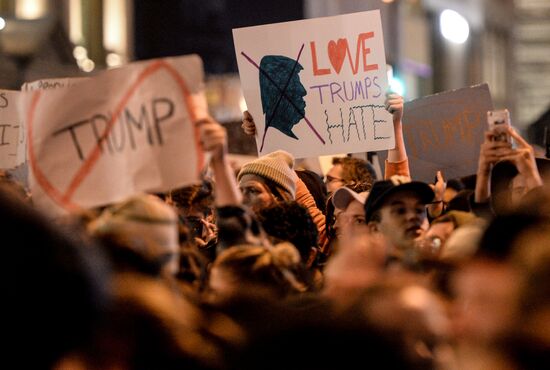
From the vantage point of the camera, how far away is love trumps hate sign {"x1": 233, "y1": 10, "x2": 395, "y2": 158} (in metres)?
8.59

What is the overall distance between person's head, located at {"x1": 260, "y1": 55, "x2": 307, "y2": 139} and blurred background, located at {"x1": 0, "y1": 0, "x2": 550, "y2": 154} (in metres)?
2.98

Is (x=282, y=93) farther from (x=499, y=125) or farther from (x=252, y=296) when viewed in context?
(x=252, y=296)

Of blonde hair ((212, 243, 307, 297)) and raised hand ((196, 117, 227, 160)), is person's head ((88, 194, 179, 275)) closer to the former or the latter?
blonde hair ((212, 243, 307, 297))

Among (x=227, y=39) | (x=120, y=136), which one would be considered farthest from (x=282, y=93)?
(x=227, y=39)

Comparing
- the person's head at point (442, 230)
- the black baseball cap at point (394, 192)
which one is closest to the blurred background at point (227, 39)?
the black baseball cap at point (394, 192)

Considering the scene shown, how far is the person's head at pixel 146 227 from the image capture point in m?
5.09

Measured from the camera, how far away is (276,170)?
7.66 metres

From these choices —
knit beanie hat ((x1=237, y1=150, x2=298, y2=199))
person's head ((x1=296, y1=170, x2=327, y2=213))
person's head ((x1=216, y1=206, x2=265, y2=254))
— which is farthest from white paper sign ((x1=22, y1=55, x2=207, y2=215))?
person's head ((x1=296, y1=170, x2=327, y2=213))

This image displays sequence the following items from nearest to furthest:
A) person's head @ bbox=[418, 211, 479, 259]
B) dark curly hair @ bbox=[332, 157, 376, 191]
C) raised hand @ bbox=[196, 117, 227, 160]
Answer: raised hand @ bbox=[196, 117, 227, 160]
person's head @ bbox=[418, 211, 479, 259]
dark curly hair @ bbox=[332, 157, 376, 191]

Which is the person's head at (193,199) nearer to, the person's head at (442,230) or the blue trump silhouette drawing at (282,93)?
the blue trump silhouette drawing at (282,93)

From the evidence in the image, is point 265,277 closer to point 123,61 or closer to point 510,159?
point 510,159

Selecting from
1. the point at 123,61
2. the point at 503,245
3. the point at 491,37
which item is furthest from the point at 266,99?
the point at 491,37

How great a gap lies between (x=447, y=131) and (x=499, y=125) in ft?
4.51

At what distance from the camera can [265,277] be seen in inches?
215
